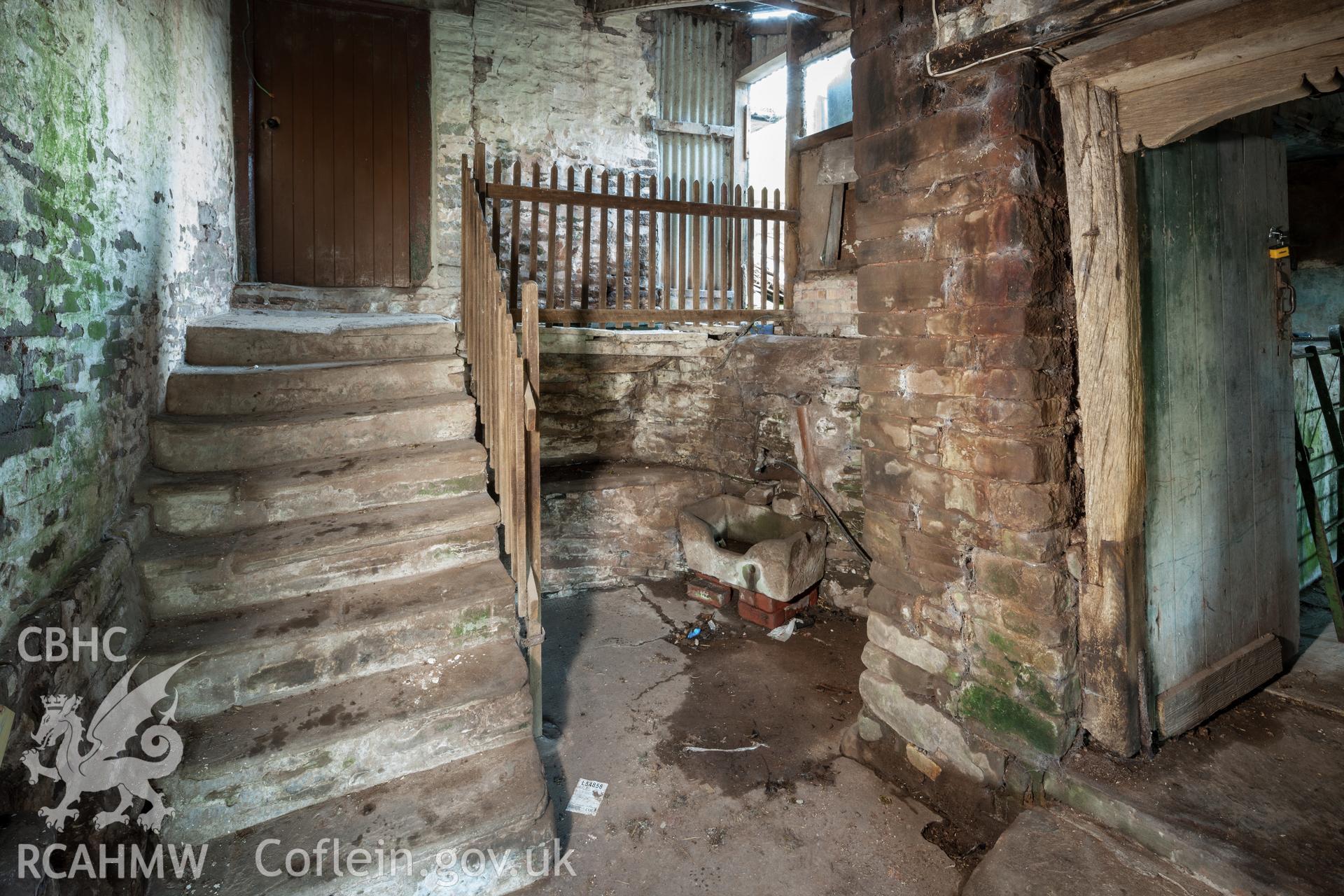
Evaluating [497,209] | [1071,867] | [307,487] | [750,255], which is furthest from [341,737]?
[750,255]

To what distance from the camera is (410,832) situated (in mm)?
2086

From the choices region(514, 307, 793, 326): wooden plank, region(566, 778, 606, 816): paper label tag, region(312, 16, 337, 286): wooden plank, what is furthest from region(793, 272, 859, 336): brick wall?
region(312, 16, 337, 286): wooden plank

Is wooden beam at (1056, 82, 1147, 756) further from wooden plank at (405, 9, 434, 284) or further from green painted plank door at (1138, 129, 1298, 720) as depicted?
wooden plank at (405, 9, 434, 284)

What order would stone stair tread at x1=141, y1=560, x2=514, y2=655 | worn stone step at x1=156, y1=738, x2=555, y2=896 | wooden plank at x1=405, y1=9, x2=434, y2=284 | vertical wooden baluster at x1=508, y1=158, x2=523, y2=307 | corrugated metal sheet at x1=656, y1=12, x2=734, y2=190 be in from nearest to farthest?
worn stone step at x1=156, y1=738, x2=555, y2=896 → stone stair tread at x1=141, y1=560, x2=514, y2=655 → vertical wooden baluster at x1=508, y1=158, x2=523, y2=307 → wooden plank at x1=405, y1=9, x2=434, y2=284 → corrugated metal sheet at x1=656, y1=12, x2=734, y2=190

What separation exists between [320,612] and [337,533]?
35 cm

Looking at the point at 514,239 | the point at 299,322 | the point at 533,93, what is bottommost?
the point at 299,322

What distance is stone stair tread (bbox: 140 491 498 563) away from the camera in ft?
8.45

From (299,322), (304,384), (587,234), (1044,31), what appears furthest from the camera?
(587,234)

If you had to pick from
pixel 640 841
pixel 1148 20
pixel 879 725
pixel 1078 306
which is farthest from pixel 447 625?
pixel 1148 20

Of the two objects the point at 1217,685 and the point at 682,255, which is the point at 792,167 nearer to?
the point at 682,255

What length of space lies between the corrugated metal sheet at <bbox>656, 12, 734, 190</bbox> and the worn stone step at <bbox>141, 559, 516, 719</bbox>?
5.94 metres

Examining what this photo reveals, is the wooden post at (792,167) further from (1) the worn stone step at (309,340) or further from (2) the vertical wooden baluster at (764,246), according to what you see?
(1) the worn stone step at (309,340)

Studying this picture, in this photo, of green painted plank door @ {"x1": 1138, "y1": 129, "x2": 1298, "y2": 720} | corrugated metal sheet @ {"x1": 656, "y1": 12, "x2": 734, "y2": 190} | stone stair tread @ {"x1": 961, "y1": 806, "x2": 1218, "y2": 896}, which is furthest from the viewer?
corrugated metal sheet @ {"x1": 656, "y1": 12, "x2": 734, "y2": 190}

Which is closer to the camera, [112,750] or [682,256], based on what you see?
[112,750]
